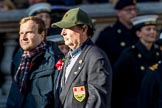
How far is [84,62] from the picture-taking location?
6504 millimetres

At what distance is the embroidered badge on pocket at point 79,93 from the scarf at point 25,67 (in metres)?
0.82

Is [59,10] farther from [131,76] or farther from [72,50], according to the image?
[72,50]

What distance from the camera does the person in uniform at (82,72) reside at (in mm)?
6328

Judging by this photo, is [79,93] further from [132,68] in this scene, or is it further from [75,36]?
[132,68]

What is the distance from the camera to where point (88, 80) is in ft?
21.0

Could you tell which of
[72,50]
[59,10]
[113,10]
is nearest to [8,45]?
[59,10]

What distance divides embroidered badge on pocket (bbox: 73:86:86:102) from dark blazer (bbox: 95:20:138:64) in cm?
A: 282

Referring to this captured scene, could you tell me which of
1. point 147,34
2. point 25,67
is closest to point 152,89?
point 147,34

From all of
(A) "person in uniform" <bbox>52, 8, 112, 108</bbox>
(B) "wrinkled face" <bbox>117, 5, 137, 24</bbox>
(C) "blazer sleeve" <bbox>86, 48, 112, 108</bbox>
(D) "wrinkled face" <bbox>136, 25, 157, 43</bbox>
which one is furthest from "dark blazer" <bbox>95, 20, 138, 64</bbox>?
(C) "blazer sleeve" <bbox>86, 48, 112, 108</bbox>

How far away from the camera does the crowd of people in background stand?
6.42m

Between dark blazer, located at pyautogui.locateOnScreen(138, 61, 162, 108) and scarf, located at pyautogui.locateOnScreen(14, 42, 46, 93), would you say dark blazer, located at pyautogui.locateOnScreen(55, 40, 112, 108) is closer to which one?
scarf, located at pyautogui.locateOnScreen(14, 42, 46, 93)

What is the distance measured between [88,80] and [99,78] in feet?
0.37

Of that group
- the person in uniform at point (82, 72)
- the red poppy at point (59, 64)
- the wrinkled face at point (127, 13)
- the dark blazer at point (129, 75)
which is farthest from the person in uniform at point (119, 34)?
the person in uniform at point (82, 72)

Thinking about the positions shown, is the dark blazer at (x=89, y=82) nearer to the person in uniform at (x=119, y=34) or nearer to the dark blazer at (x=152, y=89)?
the dark blazer at (x=152, y=89)
